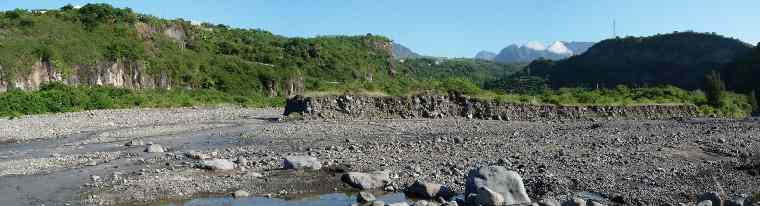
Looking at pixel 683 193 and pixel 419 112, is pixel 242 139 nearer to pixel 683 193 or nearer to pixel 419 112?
pixel 419 112

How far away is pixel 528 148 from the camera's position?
19703mm

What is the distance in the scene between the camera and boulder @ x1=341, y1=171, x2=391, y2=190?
1393 centimetres

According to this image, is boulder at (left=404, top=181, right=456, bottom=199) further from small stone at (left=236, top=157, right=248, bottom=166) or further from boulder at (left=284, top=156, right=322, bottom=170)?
small stone at (left=236, top=157, right=248, bottom=166)

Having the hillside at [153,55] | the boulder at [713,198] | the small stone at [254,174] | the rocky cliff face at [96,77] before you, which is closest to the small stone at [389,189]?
the small stone at [254,174]

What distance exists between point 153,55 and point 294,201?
7760 cm

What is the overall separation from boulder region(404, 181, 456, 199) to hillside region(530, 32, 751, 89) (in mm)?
127298

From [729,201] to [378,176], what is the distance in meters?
6.63

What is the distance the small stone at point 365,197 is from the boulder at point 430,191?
86 cm

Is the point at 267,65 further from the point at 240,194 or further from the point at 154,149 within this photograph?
the point at 240,194

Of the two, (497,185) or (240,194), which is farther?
(240,194)

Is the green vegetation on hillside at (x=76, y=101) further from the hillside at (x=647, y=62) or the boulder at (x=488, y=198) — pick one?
the hillside at (x=647, y=62)

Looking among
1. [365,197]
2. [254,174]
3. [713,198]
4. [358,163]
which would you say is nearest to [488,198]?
[365,197]

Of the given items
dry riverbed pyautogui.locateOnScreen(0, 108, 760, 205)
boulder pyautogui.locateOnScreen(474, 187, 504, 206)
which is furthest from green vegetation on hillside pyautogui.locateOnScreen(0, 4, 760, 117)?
boulder pyautogui.locateOnScreen(474, 187, 504, 206)

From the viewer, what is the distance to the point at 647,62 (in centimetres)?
14712
